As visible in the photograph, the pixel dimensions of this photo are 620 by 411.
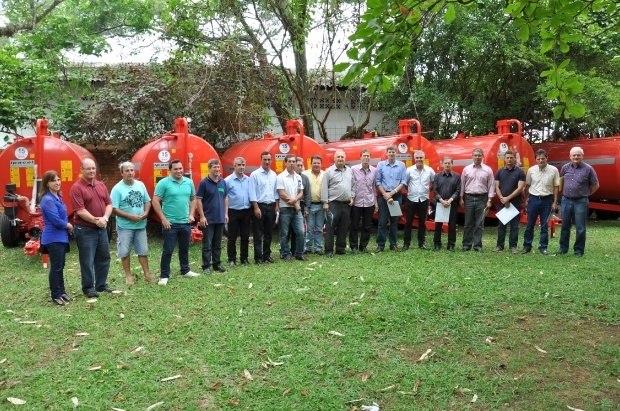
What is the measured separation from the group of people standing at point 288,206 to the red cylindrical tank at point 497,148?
10.6ft

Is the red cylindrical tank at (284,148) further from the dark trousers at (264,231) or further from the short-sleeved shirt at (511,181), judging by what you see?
the short-sleeved shirt at (511,181)

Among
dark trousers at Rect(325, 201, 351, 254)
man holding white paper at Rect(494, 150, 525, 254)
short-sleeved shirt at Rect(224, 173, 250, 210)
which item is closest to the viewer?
short-sleeved shirt at Rect(224, 173, 250, 210)

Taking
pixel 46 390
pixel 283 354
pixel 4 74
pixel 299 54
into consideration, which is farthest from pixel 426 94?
pixel 46 390

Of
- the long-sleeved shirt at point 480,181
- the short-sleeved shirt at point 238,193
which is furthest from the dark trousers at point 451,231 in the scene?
the short-sleeved shirt at point 238,193

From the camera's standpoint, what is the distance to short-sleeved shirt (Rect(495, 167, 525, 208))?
10047 mm

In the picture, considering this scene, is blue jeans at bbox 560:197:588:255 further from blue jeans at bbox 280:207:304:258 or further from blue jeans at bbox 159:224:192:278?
blue jeans at bbox 159:224:192:278

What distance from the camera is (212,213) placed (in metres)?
8.52

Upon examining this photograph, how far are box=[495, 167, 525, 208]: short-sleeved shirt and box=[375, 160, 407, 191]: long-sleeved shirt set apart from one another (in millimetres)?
1733

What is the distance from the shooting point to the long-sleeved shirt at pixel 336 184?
9758 millimetres

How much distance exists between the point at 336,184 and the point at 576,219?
3956 millimetres

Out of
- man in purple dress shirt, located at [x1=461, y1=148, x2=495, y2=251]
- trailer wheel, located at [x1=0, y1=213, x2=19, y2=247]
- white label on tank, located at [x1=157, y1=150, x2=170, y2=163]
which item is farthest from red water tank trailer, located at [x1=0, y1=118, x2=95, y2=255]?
man in purple dress shirt, located at [x1=461, y1=148, x2=495, y2=251]

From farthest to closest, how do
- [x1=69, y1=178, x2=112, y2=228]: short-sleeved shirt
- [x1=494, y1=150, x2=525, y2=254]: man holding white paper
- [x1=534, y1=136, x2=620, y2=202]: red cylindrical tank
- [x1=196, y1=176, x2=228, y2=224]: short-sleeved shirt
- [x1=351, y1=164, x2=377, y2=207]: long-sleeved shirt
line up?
[x1=534, y1=136, x2=620, y2=202]: red cylindrical tank < [x1=351, y1=164, x2=377, y2=207]: long-sleeved shirt < [x1=494, y1=150, x2=525, y2=254]: man holding white paper < [x1=196, y1=176, x2=228, y2=224]: short-sleeved shirt < [x1=69, y1=178, x2=112, y2=228]: short-sleeved shirt

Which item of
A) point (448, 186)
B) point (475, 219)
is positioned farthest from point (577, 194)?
point (448, 186)

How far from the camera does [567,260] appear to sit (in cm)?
900
